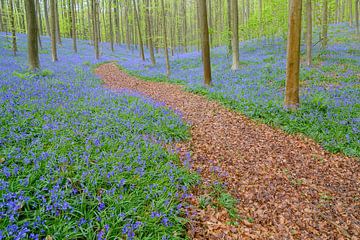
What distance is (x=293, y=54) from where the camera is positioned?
28.9ft

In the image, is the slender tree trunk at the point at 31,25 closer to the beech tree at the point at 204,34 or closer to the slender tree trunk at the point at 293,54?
the beech tree at the point at 204,34

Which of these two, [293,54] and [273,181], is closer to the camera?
[273,181]

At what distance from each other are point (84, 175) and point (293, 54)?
27.1 feet

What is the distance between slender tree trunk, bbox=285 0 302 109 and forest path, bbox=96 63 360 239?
1798 mm

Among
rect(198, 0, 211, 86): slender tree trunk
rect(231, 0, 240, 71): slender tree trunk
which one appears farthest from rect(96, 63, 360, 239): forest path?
rect(231, 0, 240, 71): slender tree trunk

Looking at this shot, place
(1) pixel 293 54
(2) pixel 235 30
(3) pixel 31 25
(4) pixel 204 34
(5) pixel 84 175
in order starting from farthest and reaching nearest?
1. (2) pixel 235 30
2. (4) pixel 204 34
3. (3) pixel 31 25
4. (1) pixel 293 54
5. (5) pixel 84 175

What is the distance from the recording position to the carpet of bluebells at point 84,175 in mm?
3209

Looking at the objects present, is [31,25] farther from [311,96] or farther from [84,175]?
[311,96]

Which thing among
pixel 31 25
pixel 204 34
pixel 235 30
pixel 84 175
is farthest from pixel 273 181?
pixel 235 30

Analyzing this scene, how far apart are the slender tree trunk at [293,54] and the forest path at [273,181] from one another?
1.80m

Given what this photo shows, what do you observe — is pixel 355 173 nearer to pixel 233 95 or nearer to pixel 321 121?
Result: pixel 321 121

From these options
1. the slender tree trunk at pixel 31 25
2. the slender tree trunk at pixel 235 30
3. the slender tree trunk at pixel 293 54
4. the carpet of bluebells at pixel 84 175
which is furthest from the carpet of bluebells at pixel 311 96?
the slender tree trunk at pixel 31 25

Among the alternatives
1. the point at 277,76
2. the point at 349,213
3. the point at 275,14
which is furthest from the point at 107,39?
the point at 349,213

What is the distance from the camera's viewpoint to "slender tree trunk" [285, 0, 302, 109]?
8367mm
